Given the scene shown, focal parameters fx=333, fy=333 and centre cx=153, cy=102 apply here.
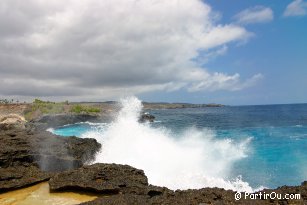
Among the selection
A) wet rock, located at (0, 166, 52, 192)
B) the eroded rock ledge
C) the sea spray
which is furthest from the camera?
the sea spray

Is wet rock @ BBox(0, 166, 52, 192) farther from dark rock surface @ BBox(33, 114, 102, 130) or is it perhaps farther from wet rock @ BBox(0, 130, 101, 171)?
dark rock surface @ BBox(33, 114, 102, 130)

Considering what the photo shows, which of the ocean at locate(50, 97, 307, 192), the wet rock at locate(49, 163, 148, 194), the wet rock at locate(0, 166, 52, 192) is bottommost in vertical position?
the ocean at locate(50, 97, 307, 192)

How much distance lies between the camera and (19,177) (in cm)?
1093

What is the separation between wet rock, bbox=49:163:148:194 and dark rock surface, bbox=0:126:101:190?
1.47 meters

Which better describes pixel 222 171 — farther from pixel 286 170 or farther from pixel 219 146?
pixel 219 146

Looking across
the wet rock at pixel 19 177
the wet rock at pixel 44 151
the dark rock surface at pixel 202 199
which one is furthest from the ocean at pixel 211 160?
the dark rock surface at pixel 202 199

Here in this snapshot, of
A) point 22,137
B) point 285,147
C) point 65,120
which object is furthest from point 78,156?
point 65,120

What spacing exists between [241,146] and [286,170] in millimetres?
8624

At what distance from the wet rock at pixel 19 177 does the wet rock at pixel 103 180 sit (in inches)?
45.8

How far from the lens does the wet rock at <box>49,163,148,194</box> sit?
30.2 ft

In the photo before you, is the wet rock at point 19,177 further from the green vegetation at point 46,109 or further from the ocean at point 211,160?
the green vegetation at point 46,109

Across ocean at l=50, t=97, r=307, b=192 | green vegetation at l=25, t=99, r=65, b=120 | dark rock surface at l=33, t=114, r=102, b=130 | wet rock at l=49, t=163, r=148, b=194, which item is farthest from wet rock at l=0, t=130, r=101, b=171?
green vegetation at l=25, t=99, r=65, b=120

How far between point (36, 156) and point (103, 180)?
526 centimetres

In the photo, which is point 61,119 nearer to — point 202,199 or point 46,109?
point 46,109
